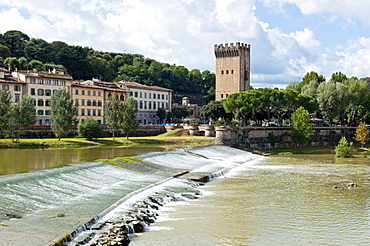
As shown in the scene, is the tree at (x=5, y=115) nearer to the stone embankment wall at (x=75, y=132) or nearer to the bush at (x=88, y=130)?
the stone embankment wall at (x=75, y=132)

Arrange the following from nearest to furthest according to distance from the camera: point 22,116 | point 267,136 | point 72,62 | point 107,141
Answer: point 22,116 → point 107,141 → point 267,136 → point 72,62

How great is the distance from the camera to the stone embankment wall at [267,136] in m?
70.8

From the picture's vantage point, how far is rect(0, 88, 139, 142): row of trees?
6162cm

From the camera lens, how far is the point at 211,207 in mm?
24016

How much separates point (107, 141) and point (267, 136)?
2711cm

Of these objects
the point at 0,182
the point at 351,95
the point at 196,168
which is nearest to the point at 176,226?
the point at 0,182

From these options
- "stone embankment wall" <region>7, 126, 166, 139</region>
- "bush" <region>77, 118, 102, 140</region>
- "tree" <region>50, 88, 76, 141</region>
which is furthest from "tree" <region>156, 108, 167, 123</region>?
"tree" <region>50, 88, 76, 141</region>

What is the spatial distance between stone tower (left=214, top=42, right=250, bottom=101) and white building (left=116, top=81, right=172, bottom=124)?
1462 centimetres

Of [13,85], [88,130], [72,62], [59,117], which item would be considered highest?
[72,62]

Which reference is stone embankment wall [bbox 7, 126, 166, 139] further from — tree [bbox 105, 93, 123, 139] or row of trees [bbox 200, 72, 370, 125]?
row of trees [bbox 200, 72, 370, 125]

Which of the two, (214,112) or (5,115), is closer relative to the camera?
(5,115)

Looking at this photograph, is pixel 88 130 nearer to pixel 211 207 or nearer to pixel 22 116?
pixel 22 116

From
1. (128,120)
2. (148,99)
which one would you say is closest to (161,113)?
(148,99)

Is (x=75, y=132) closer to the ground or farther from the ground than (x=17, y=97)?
closer to the ground
